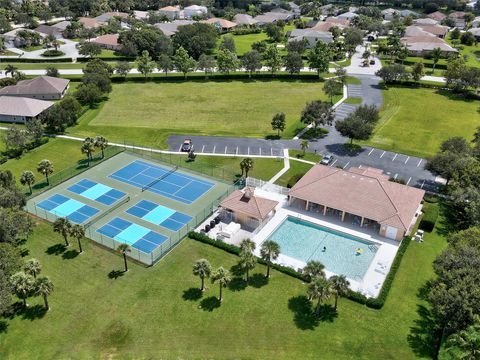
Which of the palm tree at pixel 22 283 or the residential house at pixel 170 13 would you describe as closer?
the palm tree at pixel 22 283

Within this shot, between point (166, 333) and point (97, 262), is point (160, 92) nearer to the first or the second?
point (97, 262)

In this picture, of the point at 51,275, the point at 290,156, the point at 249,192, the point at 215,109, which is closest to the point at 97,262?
the point at 51,275

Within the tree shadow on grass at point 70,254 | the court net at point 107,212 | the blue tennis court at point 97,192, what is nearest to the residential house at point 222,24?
the blue tennis court at point 97,192

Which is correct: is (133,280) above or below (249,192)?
below

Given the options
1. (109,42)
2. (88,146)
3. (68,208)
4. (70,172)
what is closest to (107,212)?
(68,208)

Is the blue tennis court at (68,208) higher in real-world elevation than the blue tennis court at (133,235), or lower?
higher

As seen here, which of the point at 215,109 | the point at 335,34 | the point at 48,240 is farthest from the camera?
the point at 335,34

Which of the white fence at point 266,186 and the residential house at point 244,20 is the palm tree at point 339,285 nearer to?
the white fence at point 266,186
